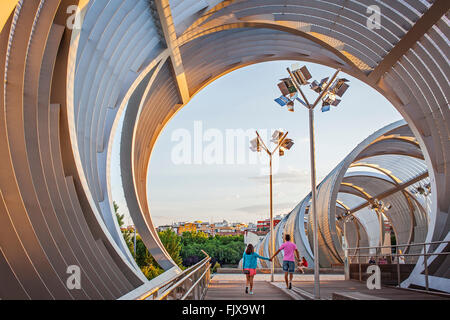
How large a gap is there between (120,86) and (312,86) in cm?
613

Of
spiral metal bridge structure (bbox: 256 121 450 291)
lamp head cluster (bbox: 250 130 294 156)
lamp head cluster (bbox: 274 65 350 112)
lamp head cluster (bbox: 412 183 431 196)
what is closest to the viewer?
lamp head cluster (bbox: 274 65 350 112)

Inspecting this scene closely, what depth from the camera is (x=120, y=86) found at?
1488 centimetres

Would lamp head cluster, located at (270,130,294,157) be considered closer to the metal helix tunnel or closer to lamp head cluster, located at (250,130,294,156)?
lamp head cluster, located at (250,130,294,156)

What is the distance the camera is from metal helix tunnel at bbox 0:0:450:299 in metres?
7.19

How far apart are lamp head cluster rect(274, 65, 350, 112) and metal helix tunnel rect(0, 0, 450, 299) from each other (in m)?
2.63

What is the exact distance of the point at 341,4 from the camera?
50.4 ft

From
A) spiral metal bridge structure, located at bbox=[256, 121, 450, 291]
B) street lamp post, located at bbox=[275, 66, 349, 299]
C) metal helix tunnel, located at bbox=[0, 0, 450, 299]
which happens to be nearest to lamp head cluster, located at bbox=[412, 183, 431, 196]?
spiral metal bridge structure, located at bbox=[256, 121, 450, 291]

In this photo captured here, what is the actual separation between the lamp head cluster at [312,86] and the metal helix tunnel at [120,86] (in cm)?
263

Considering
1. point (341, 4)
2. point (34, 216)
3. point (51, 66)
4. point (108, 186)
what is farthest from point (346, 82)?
point (34, 216)

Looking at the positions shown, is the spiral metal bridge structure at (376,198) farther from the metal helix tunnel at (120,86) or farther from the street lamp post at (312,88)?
the street lamp post at (312,88)

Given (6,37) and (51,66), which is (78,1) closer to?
(51,66)

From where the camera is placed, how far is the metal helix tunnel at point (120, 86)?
7.19 metres

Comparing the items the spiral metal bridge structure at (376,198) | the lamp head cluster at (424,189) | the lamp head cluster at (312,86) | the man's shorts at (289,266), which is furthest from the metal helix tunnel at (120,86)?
the lamp head cluster at (424,189)

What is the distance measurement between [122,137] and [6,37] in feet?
43.4
